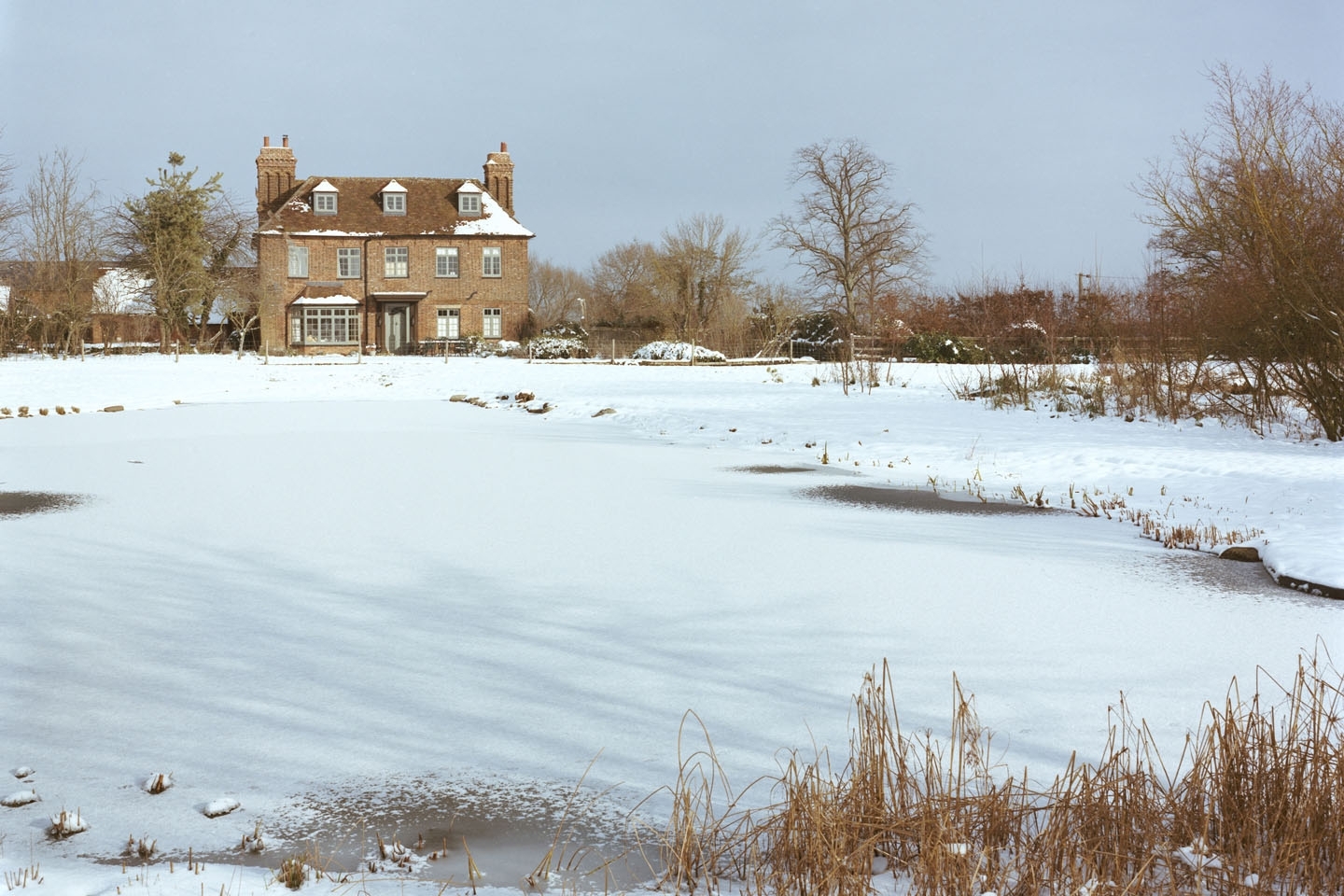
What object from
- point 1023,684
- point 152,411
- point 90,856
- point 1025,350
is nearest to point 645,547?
point 1023,684

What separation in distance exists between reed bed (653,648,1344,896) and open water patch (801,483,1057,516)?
5.84 m

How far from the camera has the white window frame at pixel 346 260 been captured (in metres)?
43.8

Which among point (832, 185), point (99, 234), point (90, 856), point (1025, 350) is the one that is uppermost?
point (832, 185)

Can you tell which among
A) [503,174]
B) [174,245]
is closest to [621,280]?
[503,174]

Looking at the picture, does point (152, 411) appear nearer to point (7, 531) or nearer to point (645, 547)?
point (7, 531)

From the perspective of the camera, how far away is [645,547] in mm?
7523

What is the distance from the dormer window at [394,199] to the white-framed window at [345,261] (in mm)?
2230

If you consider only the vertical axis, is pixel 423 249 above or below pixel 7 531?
above

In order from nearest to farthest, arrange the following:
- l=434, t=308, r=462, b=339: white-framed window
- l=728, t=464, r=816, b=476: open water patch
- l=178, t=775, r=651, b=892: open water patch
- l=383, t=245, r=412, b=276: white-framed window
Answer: l=178, t=775, r=651, b=892: open water patch
l=728, t=464, r=816, b=476: open water patch
l=383, t=245, r=412, b=276: white-framed window
l=434, t=308, r=462, b=339: white-framed window

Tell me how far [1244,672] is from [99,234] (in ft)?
136

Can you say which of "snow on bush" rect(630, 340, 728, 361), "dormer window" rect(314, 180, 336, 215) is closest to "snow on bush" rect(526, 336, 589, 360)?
"snow on bush" rect(630, 340, 728, 361)

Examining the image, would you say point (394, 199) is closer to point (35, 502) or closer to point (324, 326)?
point (324, 326)

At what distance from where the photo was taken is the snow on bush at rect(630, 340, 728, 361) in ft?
112

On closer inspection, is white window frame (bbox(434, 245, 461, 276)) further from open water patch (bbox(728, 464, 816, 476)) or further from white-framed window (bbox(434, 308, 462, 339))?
open water patch (bbox(728, 464, 816, 476))
